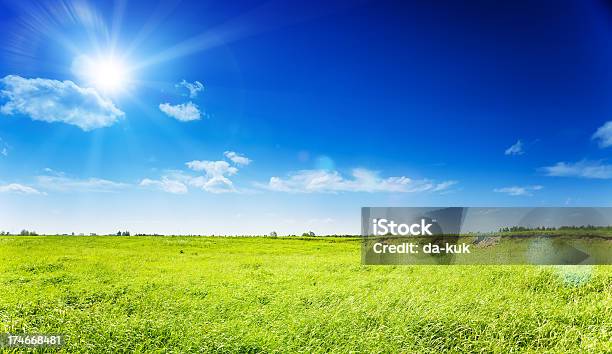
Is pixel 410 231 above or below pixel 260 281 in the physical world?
above

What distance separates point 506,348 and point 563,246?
11900 mm

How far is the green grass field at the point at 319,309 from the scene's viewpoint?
24.8 ft

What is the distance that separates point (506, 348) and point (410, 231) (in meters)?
8.01

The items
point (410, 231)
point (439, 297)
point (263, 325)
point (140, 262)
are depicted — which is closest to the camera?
point (263, 325)

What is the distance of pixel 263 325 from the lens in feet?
27.4

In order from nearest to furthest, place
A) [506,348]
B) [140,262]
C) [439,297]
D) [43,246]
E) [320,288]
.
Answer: [506,348]
[439,297]
[320,288]
[140,262]
[43,246]

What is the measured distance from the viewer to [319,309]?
30.6 feet

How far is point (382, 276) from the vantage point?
13.5 metres

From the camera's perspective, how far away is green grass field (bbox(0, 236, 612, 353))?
756cm

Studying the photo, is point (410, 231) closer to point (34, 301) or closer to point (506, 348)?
point (506, 348)

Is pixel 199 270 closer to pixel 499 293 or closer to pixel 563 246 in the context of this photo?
pixel 499 293

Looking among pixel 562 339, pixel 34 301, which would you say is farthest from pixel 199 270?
pixel 562 339

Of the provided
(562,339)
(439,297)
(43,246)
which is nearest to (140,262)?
(43,246)

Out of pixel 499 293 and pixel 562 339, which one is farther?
pixel 499 293
